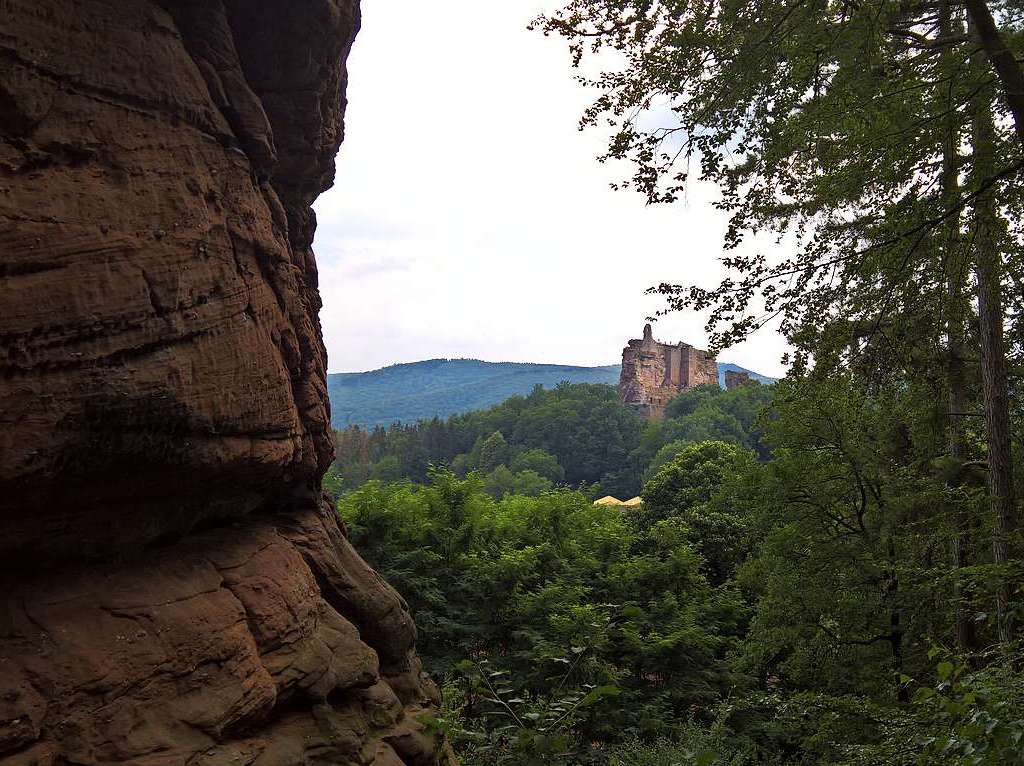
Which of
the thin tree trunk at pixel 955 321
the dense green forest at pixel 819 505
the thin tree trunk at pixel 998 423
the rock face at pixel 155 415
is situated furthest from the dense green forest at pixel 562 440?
the rock face at pixel 155 415

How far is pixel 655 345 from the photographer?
123 m

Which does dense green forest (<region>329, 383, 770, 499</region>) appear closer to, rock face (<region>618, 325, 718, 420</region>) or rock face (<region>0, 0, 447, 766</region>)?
rock face (<region>618, 325, 718, 420</region>)

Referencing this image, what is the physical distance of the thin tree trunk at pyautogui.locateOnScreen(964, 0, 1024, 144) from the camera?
5.41 m

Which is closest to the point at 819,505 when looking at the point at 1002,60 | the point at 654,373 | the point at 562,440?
the point at 1002,60

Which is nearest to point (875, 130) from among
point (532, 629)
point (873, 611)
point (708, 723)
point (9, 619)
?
point (9, 619)

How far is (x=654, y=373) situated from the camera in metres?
122

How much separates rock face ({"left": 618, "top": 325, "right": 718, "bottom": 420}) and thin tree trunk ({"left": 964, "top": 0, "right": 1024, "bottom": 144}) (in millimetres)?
110190

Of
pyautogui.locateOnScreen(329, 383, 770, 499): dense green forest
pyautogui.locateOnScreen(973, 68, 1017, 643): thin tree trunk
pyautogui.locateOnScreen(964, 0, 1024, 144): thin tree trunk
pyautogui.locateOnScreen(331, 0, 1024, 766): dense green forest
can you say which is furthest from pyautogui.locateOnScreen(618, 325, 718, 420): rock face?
pyautogui.locateOnScreen(964, 0, 1024, 144): thin tree trunk

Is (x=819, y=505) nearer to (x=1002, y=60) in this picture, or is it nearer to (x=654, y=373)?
(x=1002, y=60)

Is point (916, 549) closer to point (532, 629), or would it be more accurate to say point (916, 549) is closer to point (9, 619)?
point (532, 629)

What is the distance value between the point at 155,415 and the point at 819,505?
1420cm

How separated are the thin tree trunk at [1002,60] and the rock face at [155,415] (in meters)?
5.40

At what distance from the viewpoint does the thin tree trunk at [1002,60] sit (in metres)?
5.41

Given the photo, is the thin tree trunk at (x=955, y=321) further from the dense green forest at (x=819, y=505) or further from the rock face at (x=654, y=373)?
the rock face at (x=654, y=373)
